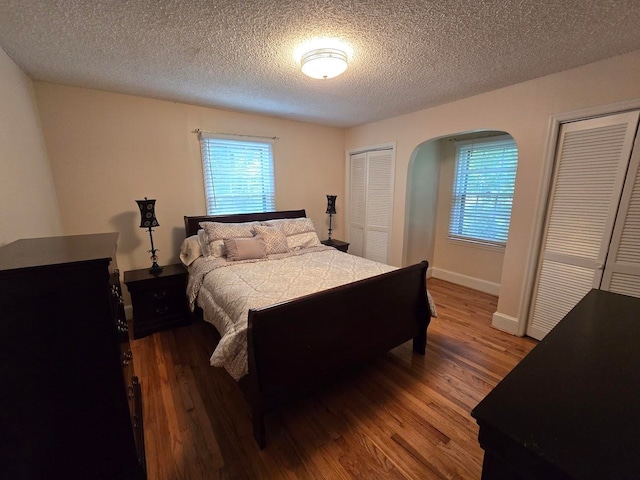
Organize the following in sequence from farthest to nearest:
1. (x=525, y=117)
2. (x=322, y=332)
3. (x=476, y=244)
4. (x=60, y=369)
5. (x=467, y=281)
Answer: (x=467, y=281), (x=476, y=244), (x=525, y=117), (x=322, y=332), (x=60, y=369)

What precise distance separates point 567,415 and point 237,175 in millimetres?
3511

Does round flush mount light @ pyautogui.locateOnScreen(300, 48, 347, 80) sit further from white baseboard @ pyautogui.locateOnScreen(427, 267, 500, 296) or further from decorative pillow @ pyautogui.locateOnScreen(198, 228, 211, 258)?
white baseboard @ pyautogui.locateOnScreen(427, 267, 500, 296)

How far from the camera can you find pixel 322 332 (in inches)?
65.2

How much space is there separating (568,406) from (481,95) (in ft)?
9.90

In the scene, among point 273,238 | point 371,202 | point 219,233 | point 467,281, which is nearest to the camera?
point 219,233

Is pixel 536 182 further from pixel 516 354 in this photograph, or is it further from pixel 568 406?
pixel 568 406

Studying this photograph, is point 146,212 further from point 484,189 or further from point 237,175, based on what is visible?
point 484,189

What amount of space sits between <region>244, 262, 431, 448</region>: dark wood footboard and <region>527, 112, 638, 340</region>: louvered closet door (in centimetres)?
132

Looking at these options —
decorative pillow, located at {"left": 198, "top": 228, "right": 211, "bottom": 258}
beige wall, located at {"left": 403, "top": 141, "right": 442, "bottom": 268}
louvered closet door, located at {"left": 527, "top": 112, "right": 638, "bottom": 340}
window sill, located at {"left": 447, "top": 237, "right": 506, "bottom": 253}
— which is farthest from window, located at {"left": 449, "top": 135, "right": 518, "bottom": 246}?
decorative pillow, located at {"left": 198, "top": 228, "right": 211, "bottom": 258}

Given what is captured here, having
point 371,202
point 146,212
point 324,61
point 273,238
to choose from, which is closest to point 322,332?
point 273,238

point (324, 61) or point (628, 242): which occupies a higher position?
point (324, 61)

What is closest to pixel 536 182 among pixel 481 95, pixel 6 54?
pixel 481 95

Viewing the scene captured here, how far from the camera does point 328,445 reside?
1.53 metres

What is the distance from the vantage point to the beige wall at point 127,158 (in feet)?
8.15
